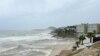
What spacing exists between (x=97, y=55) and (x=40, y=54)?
23444 mm

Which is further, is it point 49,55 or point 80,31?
point 80,31

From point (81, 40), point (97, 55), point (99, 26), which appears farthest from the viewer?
point (99, 26)

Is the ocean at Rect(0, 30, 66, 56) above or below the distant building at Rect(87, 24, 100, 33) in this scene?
below

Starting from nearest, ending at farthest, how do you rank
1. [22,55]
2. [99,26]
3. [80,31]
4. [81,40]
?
1. [22,55]
2. [81,40]
3. [99,26]
4. [80,31]

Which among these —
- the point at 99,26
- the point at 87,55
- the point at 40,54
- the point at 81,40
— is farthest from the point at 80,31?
the point at 87,55

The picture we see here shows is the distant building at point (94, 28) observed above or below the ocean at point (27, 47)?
above

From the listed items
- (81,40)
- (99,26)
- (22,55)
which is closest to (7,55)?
(22,55)

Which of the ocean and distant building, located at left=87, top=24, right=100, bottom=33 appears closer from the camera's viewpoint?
the ocean

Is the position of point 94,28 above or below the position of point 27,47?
above

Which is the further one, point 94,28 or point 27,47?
point 94,28

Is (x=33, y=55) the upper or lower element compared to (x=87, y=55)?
lower

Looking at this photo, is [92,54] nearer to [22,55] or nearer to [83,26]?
[22,55]

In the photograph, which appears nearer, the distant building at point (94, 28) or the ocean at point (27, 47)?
the ocean at point (27, 47)

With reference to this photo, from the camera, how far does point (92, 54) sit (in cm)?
1823
